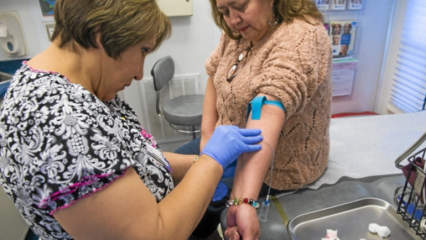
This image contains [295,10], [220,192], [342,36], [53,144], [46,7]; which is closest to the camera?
[53,144]

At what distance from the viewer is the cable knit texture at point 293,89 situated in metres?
0.88

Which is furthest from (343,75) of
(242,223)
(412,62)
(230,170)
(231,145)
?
(242,223)

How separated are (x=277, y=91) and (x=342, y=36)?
2001 mm

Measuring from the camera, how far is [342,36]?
250cm

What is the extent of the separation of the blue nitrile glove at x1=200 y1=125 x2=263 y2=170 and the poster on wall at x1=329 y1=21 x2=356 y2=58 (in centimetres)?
191

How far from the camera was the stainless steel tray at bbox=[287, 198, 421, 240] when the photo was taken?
787 millimetres

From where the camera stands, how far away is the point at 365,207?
879 mm

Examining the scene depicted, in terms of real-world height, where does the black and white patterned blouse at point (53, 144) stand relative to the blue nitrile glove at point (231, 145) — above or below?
above

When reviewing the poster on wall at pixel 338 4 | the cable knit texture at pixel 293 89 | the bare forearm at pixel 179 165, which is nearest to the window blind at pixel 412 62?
the poster on wall at pixel 338 4

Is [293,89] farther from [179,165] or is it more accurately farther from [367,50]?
[367,50]

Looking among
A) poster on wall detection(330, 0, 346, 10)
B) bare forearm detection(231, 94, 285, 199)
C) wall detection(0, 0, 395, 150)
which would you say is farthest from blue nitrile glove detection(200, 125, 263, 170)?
poster on wall detection(330, 0, 346, 10)

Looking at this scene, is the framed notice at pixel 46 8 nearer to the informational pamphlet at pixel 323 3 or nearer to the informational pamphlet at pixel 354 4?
the informational pamphlet at pixel 323 3

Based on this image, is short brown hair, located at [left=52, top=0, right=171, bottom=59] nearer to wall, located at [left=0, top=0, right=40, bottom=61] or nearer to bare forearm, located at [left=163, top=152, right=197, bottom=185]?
bare forearm, located at [left=163, top=152, right=197, bottom=185]

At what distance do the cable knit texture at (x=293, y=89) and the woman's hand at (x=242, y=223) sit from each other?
0.24m
